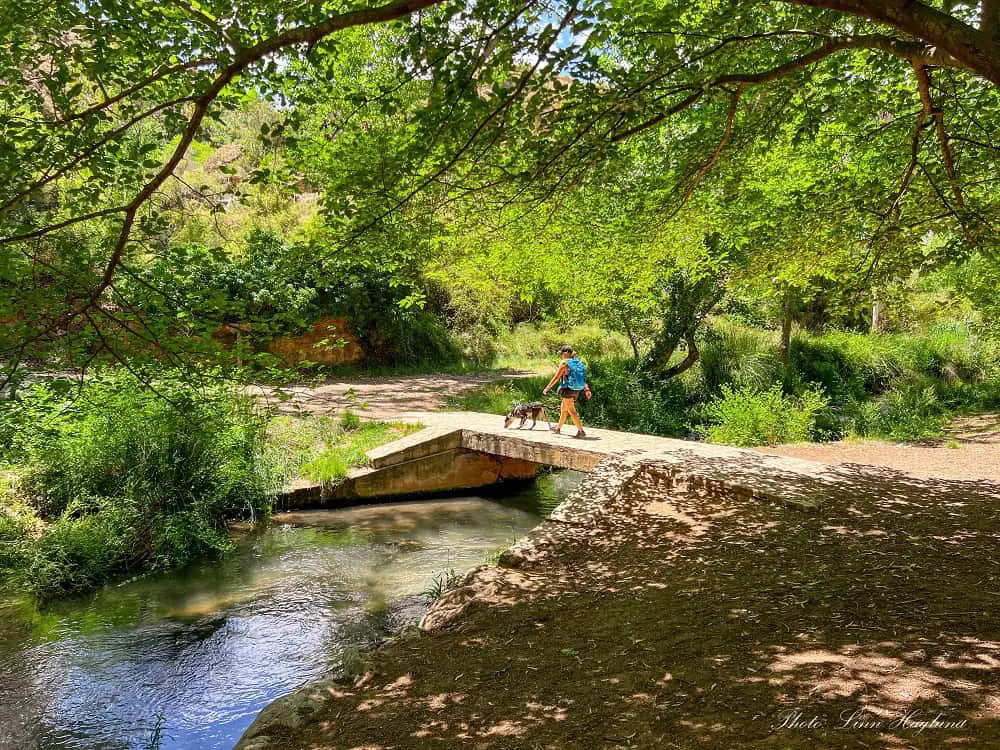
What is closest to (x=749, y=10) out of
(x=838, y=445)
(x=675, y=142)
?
(x=675, y=142)

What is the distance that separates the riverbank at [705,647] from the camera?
119 inches

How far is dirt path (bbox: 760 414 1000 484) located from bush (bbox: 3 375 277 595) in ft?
30.0

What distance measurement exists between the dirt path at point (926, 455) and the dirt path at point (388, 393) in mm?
8514

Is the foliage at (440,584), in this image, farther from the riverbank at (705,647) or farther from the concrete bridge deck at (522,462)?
the concrete bridge deck at (522,462)

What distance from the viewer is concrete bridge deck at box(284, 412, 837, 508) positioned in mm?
8062

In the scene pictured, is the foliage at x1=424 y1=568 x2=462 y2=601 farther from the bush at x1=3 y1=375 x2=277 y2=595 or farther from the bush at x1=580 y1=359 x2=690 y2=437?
the bush at x1=580 y1=359 x2=690 y2=437

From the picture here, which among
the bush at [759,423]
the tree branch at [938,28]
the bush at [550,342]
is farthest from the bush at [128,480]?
the bush at [550,342]

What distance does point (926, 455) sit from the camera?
399 inches

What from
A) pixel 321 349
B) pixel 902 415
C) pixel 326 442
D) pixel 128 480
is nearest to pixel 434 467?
pixel 326 442

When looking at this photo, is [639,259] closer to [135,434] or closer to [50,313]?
[135,434]

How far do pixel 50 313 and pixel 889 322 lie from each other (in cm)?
2884

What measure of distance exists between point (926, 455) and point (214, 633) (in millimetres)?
11162

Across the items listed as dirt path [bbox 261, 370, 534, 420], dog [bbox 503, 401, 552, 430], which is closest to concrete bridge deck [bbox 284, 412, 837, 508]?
dog [bbox 503, 401, 552, 430]

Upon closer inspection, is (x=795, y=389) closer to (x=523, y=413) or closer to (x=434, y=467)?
(x=523, y=413)
